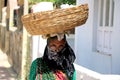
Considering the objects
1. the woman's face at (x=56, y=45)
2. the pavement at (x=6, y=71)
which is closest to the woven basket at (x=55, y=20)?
the woman's face at (x=56, y=45)

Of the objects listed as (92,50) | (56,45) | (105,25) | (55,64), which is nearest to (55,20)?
(56,45)

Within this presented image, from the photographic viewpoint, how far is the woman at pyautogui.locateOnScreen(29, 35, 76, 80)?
3.91 metres

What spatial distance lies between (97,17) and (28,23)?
607cm

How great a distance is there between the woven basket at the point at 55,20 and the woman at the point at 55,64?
0.18 metres

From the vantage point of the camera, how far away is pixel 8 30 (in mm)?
16641

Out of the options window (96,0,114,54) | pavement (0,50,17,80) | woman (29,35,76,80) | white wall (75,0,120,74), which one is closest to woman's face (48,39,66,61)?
woman (29,35,76,80)

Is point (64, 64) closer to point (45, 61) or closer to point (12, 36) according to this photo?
point (45, 61)

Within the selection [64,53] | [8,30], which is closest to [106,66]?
[64,53]

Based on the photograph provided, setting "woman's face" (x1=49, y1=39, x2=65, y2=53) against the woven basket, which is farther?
"woman's face" (x1=49, y1=39, x2=65, y2=53)

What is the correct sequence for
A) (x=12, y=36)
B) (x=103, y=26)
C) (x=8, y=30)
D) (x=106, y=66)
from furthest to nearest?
(x=8, y=30) < (x=12, y=36) < (x=103, y=26) < (x=106, y=66)

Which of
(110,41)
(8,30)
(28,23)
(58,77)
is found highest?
(28,23)

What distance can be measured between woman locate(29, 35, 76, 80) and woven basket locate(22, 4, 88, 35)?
18 cm

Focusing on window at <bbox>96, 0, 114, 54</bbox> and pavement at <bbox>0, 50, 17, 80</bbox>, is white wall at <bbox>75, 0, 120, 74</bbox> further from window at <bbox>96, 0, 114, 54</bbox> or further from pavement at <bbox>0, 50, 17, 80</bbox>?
pavement at <bbox>0, 50, 17, 80</bbox>

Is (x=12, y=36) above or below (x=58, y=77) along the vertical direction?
below
